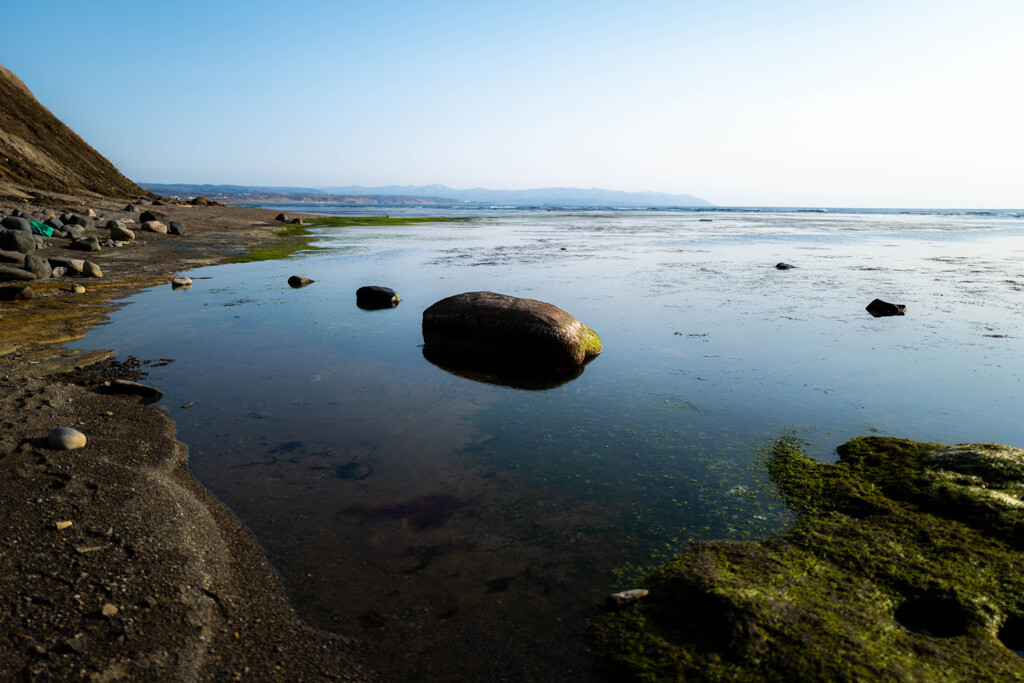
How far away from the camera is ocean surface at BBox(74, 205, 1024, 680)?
444 cm

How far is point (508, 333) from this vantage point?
10.8m

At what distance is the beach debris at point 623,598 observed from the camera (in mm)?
4297

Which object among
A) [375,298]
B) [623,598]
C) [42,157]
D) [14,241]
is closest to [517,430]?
[623,598]

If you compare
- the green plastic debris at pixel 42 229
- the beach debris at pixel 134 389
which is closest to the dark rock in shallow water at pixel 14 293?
the beach debris at pixel 134 389

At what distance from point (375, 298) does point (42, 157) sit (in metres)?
44.9

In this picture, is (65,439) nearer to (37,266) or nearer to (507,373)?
(507,373)

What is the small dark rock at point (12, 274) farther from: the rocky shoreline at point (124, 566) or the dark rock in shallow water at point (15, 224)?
the rocky shoreline at point (124, 566)

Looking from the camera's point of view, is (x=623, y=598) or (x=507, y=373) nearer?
(x=623, y=598)

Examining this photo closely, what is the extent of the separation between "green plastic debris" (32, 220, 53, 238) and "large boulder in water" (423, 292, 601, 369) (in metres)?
20.4

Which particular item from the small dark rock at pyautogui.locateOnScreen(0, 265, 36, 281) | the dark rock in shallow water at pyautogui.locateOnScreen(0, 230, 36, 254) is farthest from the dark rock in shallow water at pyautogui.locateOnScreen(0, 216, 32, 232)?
the small dark rock at pyautogui.locateOnScreen(0, 265, 36, 281)

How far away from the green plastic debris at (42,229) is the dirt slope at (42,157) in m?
13.2

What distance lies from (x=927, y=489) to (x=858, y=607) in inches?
94.0

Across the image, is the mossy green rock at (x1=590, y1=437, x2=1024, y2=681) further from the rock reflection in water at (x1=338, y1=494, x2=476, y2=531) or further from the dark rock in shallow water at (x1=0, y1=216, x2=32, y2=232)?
the dark rock in shallow water at (x1=0, y1=216, x2=32, y2=232)

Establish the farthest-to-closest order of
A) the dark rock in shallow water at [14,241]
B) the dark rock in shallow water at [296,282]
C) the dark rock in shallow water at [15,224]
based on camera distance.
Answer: the dark rock in shallow water at [15,224]
the dark rock in shallow water at [296,282]
the dark rock in shallow water at [14,241]
